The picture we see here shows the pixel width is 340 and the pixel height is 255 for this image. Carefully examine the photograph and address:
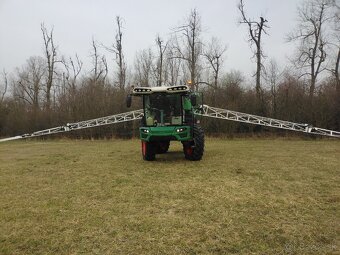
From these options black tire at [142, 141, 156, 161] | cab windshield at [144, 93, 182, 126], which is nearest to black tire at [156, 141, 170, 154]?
black tire at [142, 141, 156, 161]

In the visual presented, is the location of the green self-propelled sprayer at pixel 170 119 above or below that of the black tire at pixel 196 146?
above

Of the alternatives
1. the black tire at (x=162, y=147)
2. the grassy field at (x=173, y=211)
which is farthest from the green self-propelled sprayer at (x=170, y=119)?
the black tire at (x=162, y=147)

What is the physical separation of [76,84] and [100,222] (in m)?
37.9

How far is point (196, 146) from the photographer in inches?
504

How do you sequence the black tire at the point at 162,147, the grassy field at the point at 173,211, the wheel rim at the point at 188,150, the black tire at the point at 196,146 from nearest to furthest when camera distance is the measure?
the grassy field at the point at 173,211
the black tire at the point at 196,146
the wheel rim at the point at 188,150
the black tire at the point at 162,147

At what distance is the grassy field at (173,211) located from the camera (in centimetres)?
499

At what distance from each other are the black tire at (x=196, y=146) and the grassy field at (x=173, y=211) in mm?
1410

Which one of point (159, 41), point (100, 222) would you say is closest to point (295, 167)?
point (100, 222)

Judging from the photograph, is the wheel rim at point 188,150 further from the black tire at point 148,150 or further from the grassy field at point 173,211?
the grassy field at point 173,211

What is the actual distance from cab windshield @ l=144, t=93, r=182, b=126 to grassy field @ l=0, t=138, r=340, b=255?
2.13 m

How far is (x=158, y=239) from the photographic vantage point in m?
5.16

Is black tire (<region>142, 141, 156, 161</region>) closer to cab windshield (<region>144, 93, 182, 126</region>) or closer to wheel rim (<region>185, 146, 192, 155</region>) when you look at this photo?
cab windshield (<region>144, 93, 182, 126</region>)

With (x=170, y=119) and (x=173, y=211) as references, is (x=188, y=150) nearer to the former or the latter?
(x=170, y=119)

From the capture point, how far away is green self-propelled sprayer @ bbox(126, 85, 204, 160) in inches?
497
